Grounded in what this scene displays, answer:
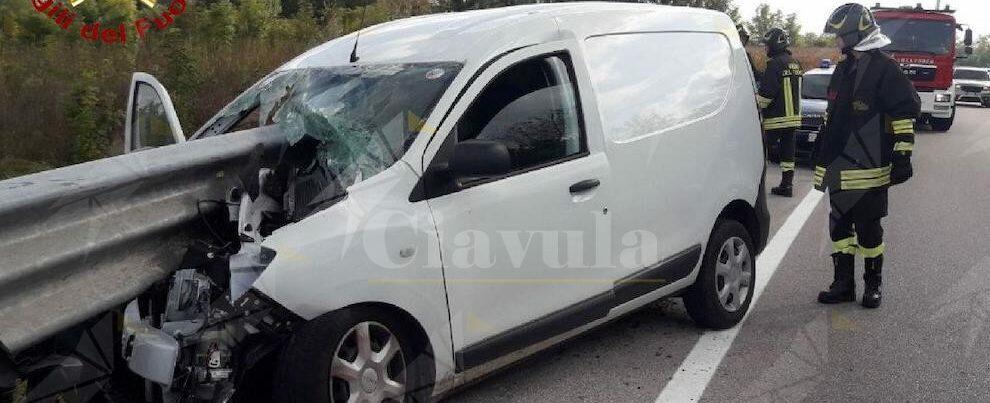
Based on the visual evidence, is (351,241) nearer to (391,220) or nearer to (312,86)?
(391,220)

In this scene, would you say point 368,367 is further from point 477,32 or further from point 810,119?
point 810,119

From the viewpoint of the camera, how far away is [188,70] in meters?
9.31

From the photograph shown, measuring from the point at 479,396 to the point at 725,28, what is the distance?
8.93 feet

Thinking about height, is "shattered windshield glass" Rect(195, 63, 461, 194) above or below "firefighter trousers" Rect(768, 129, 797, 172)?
above

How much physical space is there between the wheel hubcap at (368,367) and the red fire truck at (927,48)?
17964 mm

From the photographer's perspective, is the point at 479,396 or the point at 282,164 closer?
the point at 282,164

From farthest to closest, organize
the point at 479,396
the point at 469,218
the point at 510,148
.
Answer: the point at 479,396
the point at 510,148
the point at 469,218

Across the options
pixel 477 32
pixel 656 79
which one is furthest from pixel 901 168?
pixel 477 32

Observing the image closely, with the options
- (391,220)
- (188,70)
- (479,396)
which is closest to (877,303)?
(479,396)

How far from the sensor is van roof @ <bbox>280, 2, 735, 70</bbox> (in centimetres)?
369

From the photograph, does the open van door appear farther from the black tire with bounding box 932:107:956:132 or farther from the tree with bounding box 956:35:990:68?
the tree with bounding box 956:35:990:68

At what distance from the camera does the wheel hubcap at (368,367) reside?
306 centimetres

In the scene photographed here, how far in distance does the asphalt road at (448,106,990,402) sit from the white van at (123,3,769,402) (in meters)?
0.34

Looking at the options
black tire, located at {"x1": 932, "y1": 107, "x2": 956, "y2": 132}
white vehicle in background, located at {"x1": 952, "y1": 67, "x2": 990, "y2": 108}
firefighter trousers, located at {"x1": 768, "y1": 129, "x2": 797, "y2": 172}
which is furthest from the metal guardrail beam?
white vehicle in background, located at {"x1": 952, "y1": 67, "x2": 990, "y2": 108}
